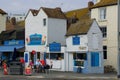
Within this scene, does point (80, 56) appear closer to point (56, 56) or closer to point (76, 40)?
point (76, 40)

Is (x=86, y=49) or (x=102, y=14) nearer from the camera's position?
(x=86, y=49)

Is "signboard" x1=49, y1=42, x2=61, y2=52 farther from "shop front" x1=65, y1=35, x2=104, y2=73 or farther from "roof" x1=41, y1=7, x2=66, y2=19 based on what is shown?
"roof" x1=41, y1=7, x2=66, y2=19

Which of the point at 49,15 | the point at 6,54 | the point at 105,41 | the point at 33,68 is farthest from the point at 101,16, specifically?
the point at 6,54

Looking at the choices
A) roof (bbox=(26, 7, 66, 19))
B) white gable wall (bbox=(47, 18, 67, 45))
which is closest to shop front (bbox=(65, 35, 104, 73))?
white gable wall (bbox=(47, 18, 67, 45))

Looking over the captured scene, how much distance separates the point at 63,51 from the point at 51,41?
5.39 meters

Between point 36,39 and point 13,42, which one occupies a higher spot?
point 36,39

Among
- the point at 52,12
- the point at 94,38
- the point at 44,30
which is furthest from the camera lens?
the point at 52,12

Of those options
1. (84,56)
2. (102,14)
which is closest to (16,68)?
(84,56)

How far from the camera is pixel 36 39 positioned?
5681cm

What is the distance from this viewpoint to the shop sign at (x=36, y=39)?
55.7m

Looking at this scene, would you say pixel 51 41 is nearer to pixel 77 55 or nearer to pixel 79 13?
pixel 77 55

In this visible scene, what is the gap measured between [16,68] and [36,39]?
15.0 m

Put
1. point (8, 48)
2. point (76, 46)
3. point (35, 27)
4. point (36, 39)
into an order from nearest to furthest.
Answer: point (76, 46) → point (36, 39) → point (35, 27) → point (8, 48)

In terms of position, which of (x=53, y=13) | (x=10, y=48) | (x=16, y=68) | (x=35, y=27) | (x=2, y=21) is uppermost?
(x=2, y=21)
